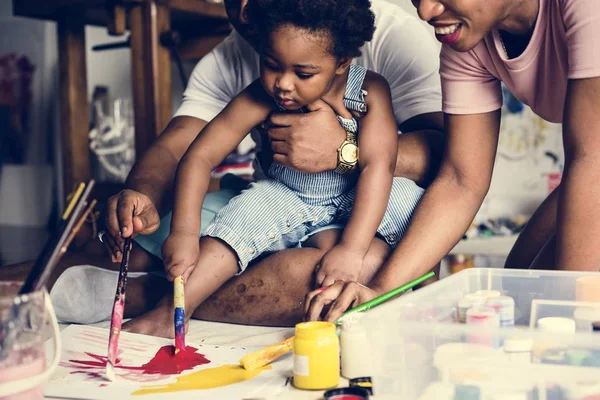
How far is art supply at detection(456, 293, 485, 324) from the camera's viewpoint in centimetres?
116

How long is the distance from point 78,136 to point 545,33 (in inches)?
81.7

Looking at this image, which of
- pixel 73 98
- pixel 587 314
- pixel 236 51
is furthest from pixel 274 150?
pixel 73 98

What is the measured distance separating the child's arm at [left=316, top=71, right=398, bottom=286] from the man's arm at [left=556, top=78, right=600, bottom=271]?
1.24 feet

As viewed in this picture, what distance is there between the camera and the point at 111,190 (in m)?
2.90

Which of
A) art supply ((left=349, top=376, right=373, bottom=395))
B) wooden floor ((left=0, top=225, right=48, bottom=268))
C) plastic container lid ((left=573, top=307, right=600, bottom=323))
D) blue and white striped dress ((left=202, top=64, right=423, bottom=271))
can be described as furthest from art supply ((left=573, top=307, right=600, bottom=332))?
wooden floor ((left=0, top=225, right=48, bottom=268))

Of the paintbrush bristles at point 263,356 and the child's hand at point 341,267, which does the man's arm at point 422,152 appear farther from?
the paintbrush bristles at point 263,356

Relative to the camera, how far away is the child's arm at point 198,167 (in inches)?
58.7

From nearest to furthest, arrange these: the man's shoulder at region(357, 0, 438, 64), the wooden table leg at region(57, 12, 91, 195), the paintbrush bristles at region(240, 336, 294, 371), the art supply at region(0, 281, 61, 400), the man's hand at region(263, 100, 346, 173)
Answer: the art supply at region(0, 281, 61, 400) → the paintbrush bristles at region(240, 336, 294, 371) → the man's hand at region(263, 100, 346, 173) → the man's shoulder at region(357, 0, 438, 64) → the wooden table leg at region(57, 12, 91, 195)

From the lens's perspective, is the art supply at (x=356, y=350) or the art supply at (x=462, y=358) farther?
the art supply at (x=356, y=350)

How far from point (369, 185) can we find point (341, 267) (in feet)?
0.62

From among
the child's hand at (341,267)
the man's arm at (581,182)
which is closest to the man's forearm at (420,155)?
the child's hand at (341,267)

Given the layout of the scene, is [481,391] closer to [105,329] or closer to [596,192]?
[596,192]

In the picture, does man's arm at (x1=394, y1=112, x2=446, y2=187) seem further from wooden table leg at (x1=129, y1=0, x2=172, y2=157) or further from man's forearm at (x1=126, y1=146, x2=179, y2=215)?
wooden table leg at (x1=129, y1=0, x2=172, y2=157)

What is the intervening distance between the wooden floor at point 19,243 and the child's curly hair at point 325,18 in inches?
65.9
